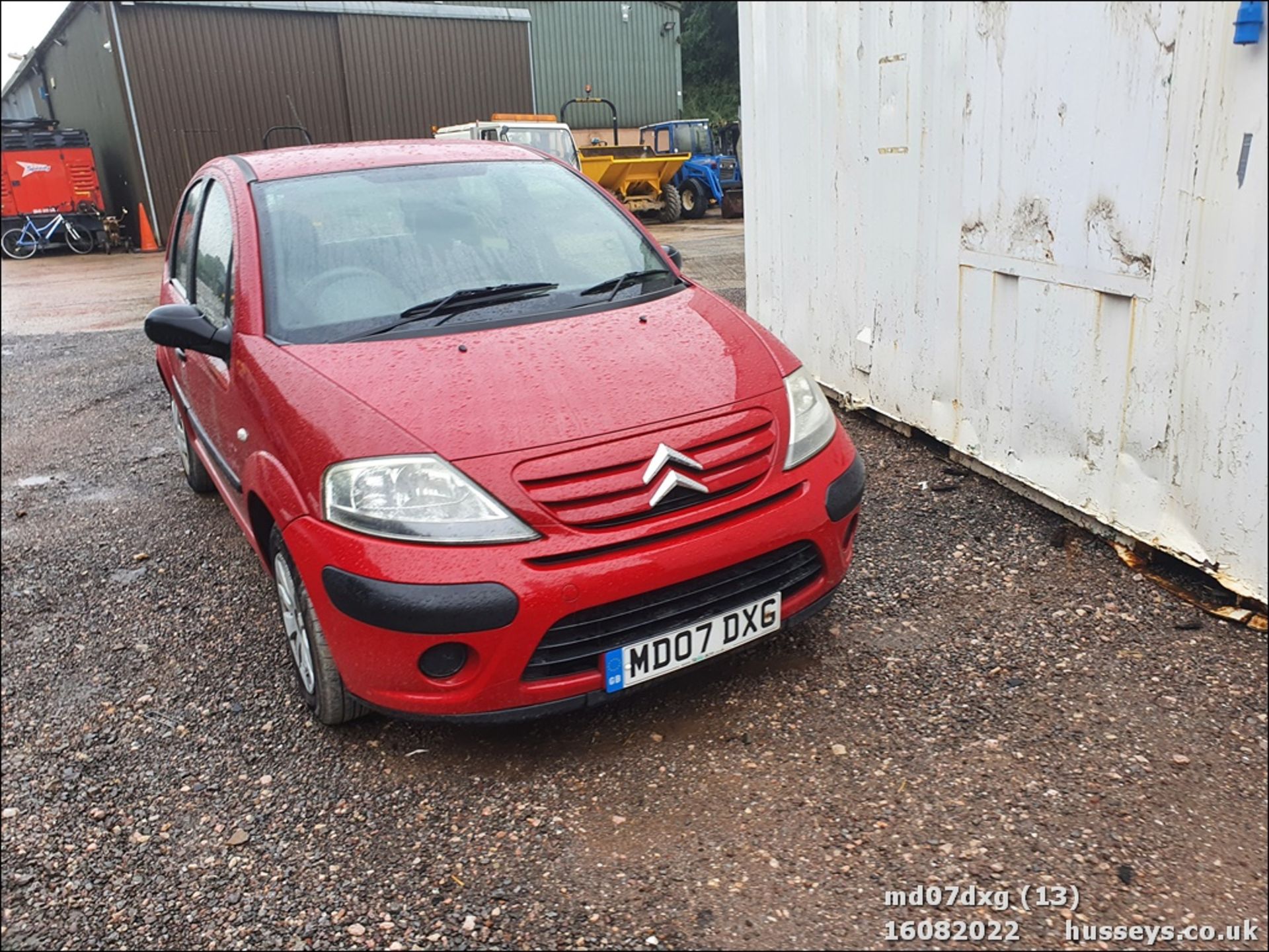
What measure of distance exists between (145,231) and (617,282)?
20.3m

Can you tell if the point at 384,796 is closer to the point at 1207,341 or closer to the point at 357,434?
the point at 357,434

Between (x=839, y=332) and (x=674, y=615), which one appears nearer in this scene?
(x=674, y=615)

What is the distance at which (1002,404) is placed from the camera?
4.00 meters

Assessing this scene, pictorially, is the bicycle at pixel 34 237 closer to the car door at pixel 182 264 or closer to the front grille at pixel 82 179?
the front grille at pixel 82 179

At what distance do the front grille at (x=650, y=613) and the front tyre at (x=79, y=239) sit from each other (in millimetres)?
21698

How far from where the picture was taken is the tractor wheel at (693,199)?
20.2 metres

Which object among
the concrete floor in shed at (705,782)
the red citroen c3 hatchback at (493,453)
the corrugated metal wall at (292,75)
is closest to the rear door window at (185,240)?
the red citroen c3 hatchback at (493,453)

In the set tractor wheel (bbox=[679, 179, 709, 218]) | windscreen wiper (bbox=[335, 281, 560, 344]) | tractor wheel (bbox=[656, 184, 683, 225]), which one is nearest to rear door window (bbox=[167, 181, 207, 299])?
windscreen wiper (bbox=[335, 281, 560, 344])

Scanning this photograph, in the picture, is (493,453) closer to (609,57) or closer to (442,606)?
(442,606)

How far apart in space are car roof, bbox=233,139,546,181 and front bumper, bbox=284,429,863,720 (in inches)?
61.5

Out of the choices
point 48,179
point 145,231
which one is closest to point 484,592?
point 145,231

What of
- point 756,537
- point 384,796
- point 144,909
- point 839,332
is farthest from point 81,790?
point 839,332

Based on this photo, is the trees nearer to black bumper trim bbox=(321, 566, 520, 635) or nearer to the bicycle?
the bicycle

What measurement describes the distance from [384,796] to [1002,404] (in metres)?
2.82
